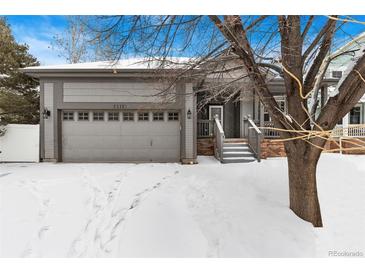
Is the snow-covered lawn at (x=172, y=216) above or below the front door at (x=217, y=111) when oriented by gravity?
below

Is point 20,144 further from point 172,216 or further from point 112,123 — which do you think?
point 172,216

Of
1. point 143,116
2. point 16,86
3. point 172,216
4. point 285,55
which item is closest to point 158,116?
point 143,116

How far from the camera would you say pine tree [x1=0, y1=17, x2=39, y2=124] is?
28.7ft

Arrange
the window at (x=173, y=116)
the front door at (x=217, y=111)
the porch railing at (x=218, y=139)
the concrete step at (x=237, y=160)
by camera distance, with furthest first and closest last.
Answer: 1. the front door at (x=217, y=111)
2. the window at (x=173, y=116)
3. the porch railing at (x=218, y=139)
4. the concrete step at (x=237, y=160)

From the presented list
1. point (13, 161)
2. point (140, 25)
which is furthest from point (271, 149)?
point (13, 161)

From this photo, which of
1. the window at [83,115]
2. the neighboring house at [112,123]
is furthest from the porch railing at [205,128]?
the window at [83,115]

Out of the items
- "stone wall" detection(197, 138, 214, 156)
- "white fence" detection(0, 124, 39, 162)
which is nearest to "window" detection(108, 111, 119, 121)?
"white fence" detection(0, 124, 39, 162)

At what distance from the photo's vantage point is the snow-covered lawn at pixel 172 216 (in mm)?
3203

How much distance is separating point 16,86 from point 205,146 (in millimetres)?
8523

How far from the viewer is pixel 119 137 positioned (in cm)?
802

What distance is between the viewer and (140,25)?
3883 mm

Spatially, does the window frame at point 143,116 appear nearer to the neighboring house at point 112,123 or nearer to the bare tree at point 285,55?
the neighboring house at point 112,123

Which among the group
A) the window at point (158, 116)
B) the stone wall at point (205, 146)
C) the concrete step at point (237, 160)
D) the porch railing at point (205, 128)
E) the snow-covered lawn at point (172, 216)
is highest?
the window at point (158, 116)

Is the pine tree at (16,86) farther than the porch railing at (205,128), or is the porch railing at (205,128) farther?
the porch railing at (205,128)
